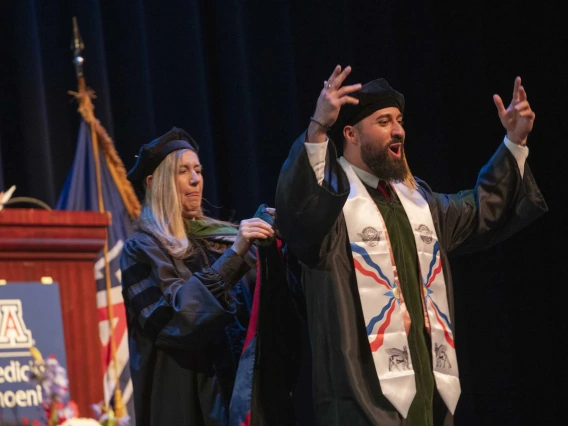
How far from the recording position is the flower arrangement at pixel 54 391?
1.37 m

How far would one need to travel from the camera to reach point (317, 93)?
184 inches

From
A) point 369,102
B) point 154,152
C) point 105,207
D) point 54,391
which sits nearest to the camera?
point 54,391

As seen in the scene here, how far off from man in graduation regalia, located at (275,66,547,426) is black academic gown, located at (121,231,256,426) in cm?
29

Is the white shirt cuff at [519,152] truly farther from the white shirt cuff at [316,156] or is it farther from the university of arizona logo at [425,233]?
the white shirt cuff at [316,156]

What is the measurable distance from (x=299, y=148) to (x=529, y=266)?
254cm

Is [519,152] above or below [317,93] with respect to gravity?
below

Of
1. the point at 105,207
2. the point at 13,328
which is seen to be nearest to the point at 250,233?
the point at 105,207

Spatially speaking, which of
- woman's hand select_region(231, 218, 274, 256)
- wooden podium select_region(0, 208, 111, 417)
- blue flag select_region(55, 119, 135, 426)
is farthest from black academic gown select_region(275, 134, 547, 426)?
wooden podium select_region(0, 208, 111, 417)

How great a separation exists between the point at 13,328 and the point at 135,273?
66.9 inches

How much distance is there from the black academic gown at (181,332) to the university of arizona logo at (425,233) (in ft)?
1.86

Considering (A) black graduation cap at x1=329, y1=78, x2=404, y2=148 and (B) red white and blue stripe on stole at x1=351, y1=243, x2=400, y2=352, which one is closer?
(B) red white and blue stripe on stole at x1=351, y1=243, x2=400, y2=352

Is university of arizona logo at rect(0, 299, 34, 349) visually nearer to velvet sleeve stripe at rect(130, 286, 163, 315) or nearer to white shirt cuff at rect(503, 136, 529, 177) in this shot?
velvet sleeve stripe at rect(130, 286, 163, 315)

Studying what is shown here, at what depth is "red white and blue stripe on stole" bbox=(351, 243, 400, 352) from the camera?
9.37 feet

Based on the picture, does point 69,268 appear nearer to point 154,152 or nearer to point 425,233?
point 425,233
